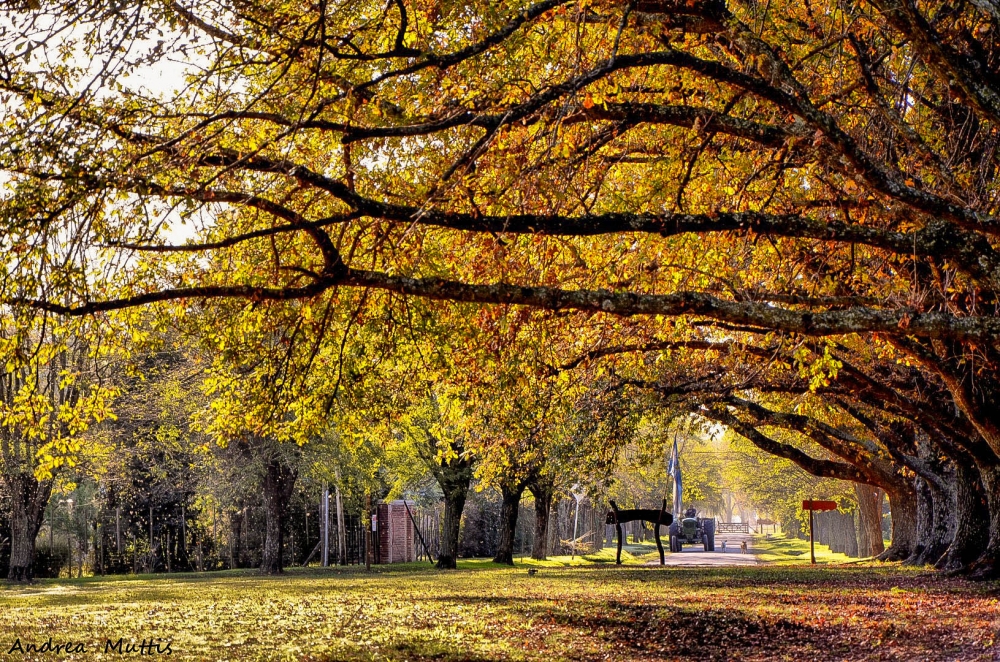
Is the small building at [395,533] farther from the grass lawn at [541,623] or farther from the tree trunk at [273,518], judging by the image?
the grass lawn at [541,623]

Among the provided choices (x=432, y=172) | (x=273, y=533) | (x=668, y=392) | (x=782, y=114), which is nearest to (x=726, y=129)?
(x=782, y=114)

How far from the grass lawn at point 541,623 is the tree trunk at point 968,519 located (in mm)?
2904

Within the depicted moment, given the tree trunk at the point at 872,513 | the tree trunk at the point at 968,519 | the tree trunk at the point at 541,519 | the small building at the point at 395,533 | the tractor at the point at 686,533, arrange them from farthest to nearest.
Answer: the tractor at the point at 686,533, the small building at the point at 395,533, the tree trunk at the point at 872,513, the tree trunk at the point at 541,519, the tree trunk at the point at 968,519

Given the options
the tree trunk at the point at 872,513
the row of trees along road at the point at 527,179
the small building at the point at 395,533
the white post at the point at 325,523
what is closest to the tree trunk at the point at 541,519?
the small building at the point at 395,533

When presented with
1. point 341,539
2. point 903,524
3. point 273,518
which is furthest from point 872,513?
point 273,518

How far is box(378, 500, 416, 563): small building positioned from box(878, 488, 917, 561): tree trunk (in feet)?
72.1

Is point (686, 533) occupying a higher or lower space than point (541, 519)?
lower

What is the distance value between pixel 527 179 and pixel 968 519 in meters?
17.3

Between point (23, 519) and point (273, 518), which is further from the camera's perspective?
point (273, 518)

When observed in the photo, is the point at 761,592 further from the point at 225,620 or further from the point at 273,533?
the point at 273,533

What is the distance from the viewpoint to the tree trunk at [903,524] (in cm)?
3159

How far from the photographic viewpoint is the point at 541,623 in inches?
512

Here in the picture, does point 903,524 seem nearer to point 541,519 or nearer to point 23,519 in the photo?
point 541,519

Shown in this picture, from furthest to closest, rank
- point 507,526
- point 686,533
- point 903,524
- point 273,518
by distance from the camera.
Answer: point 686,533 < point 507,526 < point 273,518 < point 903,524
